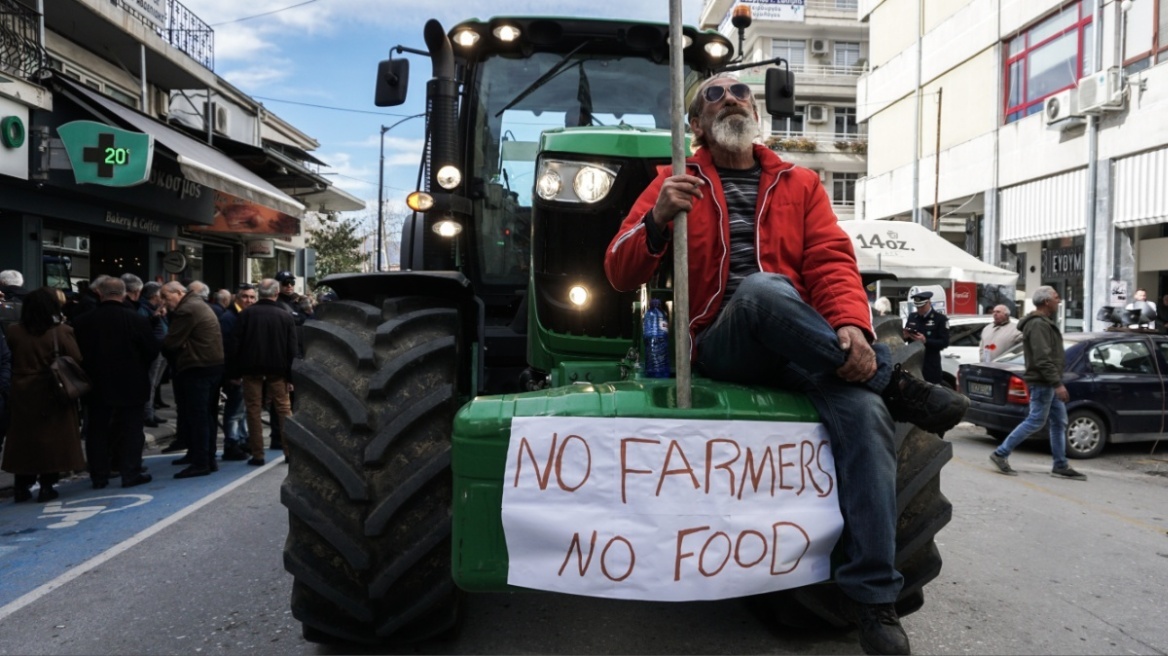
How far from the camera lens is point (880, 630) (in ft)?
8.50

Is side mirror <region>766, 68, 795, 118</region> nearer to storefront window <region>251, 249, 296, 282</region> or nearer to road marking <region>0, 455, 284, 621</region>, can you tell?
road marking <region>0, 455, 284, 621</region>

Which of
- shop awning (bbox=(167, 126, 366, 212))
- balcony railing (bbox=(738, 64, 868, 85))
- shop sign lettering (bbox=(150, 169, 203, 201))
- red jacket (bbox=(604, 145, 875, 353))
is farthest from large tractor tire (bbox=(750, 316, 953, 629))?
balcony railing (bbox=(738, 64, 868, 85))

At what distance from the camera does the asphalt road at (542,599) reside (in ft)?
11.7

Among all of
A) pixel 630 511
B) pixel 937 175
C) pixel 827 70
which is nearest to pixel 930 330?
pixel 630 511

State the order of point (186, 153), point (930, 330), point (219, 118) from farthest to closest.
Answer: point (219, 118) → point (186, 153) → point (930, 330)

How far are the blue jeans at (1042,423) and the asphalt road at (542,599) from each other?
5.65 feet

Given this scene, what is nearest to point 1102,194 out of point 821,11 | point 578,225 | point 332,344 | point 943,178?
point 943,178

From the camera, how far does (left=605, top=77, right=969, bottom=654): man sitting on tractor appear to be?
2654 mm

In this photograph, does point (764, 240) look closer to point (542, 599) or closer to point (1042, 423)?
point (542, 599)

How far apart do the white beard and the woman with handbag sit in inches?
239

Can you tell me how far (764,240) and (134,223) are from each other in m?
15.4

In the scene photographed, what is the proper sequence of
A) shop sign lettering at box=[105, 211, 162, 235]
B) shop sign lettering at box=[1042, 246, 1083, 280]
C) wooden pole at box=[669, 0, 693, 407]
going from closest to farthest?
wooden pole at box=[669, 0, 693, 407]
shop sign lettering at box=[105, 211, 162, 235]
shop sign lettering at box=[1042, 246, 1083, 280]

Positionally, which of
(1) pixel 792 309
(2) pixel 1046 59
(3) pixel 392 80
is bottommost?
(1) pixel 792 309

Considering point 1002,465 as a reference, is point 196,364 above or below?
above
